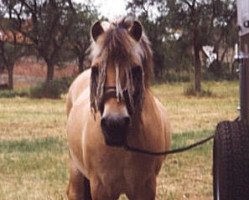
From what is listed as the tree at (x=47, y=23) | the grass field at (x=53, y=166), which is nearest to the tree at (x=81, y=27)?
the tree at (x=47, y=23)

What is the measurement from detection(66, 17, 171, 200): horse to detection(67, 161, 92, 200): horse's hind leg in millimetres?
634

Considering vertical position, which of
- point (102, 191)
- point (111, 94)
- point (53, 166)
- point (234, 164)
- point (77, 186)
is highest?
point (111, 94)

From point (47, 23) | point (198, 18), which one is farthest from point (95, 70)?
point (47, 23)

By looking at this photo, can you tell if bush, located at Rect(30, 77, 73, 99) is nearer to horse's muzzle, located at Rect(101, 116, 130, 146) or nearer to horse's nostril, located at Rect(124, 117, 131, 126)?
horse's muzzle, located at Rect(101, 116, 130, 146)

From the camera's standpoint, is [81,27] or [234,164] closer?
[234,164]

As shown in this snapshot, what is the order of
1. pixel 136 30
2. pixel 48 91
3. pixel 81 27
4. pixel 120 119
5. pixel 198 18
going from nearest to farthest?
pixel 120 119 → pixel 136 30 → pixel 48 91 → pixel 198 18 → pixel 81 27

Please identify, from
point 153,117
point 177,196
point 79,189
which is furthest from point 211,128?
point 153,117

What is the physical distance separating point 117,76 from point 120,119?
11.9 inches

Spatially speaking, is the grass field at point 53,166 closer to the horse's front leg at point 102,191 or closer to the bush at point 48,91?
the horse's front leg at point 102,191

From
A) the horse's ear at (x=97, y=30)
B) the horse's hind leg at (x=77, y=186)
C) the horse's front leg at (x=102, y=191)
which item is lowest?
the horse's hind leg at (x=77, y=186)

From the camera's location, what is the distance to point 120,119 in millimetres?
3639

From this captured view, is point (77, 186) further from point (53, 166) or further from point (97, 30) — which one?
point (53, 166)

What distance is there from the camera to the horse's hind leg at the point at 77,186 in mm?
5734

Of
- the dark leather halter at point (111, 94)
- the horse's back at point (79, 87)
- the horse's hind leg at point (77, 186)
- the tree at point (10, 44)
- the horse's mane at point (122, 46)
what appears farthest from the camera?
the tree at point (10, 44)
